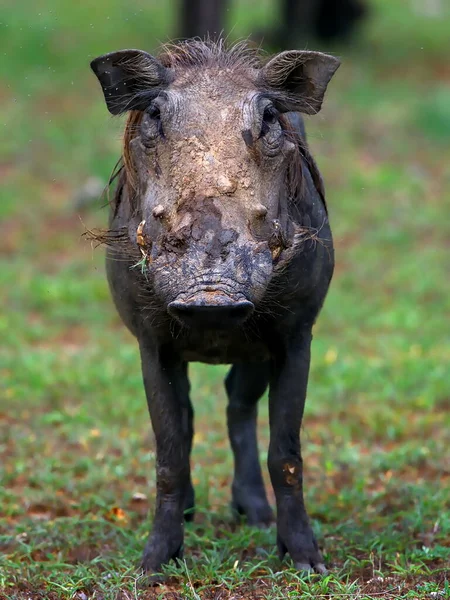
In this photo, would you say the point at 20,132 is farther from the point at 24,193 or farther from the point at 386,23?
the point at 386,23

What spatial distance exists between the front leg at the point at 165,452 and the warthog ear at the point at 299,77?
1.10m

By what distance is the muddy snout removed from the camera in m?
3.50

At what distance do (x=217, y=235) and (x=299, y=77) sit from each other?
0.98 metres

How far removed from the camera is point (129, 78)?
4289mm

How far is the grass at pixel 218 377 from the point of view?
459cm

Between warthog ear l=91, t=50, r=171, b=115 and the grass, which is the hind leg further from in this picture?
warthog ear l=91, t=50, r=171, b=115

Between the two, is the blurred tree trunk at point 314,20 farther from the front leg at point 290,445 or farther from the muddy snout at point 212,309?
the muddy snout at point 212,309

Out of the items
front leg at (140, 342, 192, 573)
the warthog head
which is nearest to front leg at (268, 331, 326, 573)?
front leg at (140, 342, 192, 573)

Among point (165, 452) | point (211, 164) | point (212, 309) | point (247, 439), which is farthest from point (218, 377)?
point (212, 309)

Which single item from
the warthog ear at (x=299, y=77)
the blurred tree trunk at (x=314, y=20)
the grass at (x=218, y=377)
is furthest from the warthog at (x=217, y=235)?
the blurred tree trunk at (x=314, y=20)

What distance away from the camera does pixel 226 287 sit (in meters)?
3.56

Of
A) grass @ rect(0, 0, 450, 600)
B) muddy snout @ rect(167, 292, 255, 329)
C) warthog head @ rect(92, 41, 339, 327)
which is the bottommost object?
grass @ rect(0, 0, 450, 600)

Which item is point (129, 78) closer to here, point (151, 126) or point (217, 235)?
point (151, 126)

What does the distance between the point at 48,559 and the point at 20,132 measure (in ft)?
27.0
